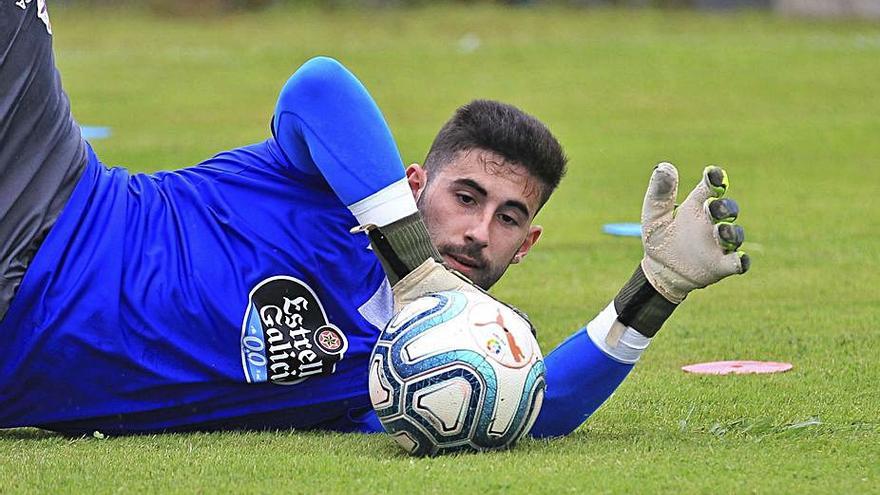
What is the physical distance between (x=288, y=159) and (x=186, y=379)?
0.80 metres

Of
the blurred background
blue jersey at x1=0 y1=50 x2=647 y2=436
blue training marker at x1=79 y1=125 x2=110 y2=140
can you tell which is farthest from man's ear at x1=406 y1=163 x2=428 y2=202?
the blurred background

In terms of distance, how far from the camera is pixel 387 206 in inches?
166

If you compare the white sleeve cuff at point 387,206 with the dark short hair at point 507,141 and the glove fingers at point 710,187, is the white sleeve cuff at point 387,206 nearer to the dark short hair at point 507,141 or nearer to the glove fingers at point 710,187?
the dark short hair at point 507,141

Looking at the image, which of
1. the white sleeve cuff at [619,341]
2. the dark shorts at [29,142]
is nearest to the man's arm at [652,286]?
the white sleeve cuff at [619,341]

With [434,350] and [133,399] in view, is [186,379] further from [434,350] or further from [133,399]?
[434,350]

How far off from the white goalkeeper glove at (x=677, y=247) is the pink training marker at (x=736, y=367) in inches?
48.2

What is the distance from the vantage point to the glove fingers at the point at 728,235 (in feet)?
13.8

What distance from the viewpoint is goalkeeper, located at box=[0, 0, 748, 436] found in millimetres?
4406

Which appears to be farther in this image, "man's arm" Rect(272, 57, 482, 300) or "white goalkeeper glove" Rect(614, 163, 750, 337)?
"white goalkeeper glove" Rect(614, 163, 750, 337)

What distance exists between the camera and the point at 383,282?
4.70 m

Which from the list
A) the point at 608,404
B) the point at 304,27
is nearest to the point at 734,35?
the point at 304,27

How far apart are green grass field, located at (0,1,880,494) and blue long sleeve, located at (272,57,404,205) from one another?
0.79 meters

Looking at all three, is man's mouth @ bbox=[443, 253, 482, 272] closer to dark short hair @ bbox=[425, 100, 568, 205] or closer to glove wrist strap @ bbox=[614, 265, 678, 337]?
dark short hair @ bbox=[425, 100, 568, 205]

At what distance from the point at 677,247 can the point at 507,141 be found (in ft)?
2.47
